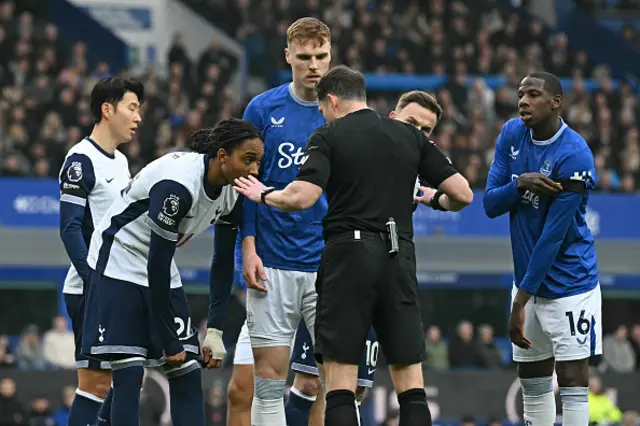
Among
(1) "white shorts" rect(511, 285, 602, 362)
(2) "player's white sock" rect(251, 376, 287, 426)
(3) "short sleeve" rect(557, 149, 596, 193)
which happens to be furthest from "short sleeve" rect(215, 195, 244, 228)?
(3) "short sleeve" rect(557, 149, 596, 193)

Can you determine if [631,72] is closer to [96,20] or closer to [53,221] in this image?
[96,20]

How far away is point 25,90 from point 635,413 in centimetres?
1163

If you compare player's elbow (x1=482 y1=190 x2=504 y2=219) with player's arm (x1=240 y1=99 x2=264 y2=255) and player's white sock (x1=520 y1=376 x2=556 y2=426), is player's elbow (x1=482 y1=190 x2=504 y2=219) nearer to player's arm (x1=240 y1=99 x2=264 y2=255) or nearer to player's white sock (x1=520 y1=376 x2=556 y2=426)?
player's white sock (x1=520 y1=376 x2=556 y2=426)

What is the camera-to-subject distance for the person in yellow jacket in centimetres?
1778

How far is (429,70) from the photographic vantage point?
2698 cm

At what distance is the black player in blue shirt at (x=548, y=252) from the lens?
8.67 m

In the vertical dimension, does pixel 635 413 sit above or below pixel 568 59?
below

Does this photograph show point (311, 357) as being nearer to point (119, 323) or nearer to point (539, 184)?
point (119, 323)

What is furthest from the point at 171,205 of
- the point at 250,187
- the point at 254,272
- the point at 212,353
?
the point at 212,353

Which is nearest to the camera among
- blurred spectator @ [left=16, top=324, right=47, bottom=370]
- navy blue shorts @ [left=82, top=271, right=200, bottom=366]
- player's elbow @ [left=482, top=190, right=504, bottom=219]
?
navy blue shorts @ [left=82, top=271, right=200, bottom=366]

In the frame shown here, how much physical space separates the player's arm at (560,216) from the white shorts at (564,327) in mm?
243

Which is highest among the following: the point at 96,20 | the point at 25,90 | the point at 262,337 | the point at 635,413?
the point at 96,20

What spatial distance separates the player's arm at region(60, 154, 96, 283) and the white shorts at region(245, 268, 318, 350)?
126 centimetres

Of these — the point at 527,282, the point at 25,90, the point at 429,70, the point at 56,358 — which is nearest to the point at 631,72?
the point at 429,70
